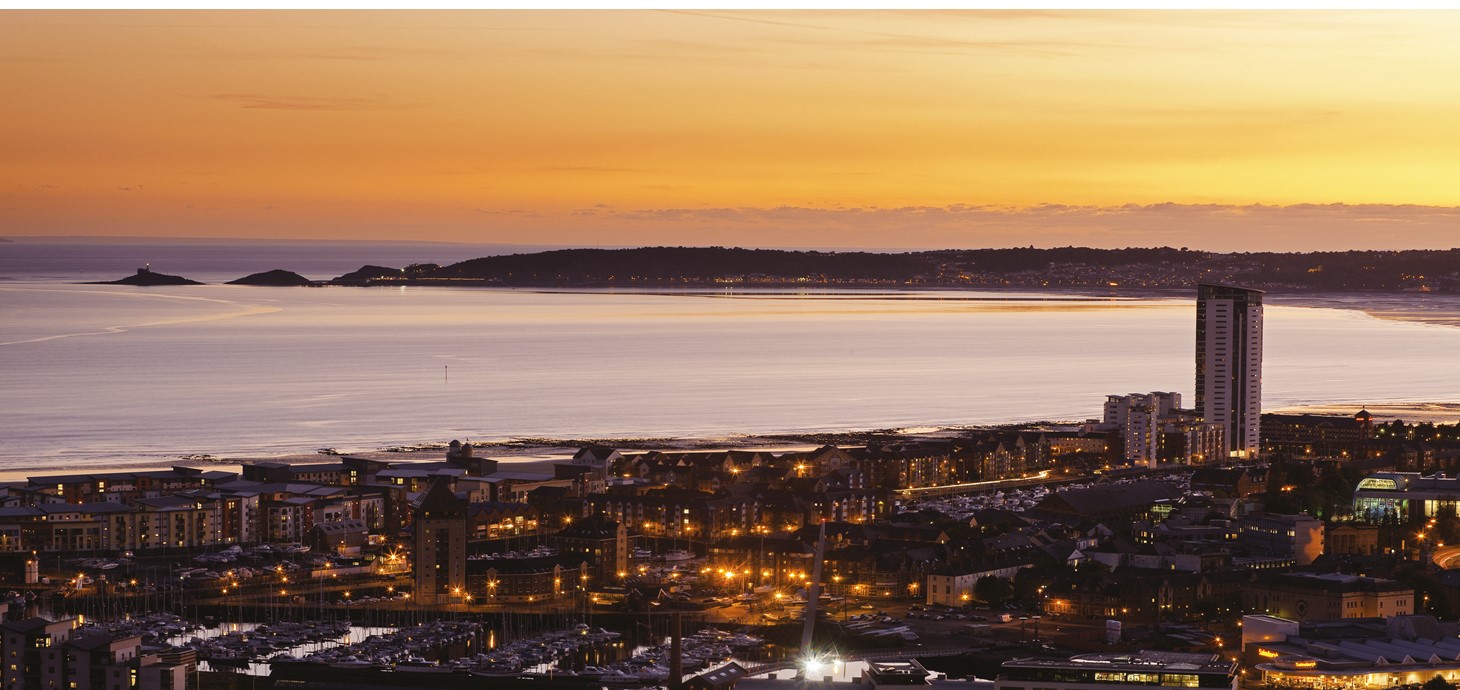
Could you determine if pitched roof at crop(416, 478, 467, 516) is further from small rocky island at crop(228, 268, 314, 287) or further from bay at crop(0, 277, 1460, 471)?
small rocky island at crop(228, 268, 314, 287)

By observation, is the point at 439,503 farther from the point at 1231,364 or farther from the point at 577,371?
the point at 577,371

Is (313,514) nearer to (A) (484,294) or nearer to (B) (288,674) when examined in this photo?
(B) (288,674)

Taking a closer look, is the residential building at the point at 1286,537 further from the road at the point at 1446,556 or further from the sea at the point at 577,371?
the sea at the point at 577,371

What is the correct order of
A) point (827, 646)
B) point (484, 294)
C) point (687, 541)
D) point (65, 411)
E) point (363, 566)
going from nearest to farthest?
point (827, 646), point (363, 566), point (687, 541), point (65, 411), point (484, 294)

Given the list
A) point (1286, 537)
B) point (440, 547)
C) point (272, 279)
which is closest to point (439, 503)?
point (440, 547)

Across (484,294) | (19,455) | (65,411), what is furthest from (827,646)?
(484,294)

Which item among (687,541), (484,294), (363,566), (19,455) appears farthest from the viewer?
(484,294)
